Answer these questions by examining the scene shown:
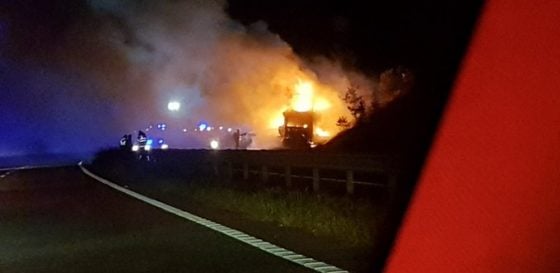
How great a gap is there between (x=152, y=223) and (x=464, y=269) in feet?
28.8

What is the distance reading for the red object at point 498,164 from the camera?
8.91 meters

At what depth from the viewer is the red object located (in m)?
8.91

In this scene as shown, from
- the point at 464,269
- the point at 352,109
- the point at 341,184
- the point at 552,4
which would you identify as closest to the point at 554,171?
the point at 464,269

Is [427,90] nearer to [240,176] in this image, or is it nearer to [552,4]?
[240,176]

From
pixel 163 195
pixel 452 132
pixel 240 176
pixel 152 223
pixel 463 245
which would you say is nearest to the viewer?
pixel 463 245

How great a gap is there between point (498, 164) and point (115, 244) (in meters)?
5.63

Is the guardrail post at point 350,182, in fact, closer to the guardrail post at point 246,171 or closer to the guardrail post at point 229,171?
the guardrail post at point 246,171

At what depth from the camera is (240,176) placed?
2888 centimetres

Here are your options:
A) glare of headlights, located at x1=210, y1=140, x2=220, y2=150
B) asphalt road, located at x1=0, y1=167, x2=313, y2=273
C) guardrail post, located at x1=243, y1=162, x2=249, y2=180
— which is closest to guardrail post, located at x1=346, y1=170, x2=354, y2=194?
asphalt road, located at x1=0, y1=167, x2=313, y2=273

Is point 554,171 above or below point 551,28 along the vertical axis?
below

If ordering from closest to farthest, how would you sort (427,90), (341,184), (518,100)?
1. (518,100)
2. (341,184)
3. (427,90)

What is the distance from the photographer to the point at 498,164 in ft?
38.5

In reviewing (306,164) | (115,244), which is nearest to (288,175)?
(306,164)

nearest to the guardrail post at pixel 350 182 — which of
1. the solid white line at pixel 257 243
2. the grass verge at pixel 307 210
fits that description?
the grass verge at pixel 307 210
